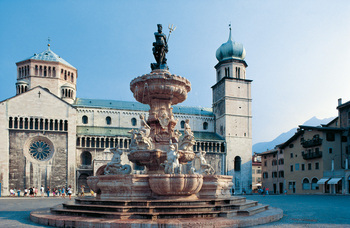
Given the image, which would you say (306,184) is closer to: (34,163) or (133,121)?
(133,121)

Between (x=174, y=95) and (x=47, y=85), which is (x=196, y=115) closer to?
(x=47, y=85)

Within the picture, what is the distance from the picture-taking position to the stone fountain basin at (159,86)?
1595 cm

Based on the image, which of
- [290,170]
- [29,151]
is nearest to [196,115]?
[290,170]

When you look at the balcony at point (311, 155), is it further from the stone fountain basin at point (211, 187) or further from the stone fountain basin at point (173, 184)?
the stone fountain basin at point (173, 184)

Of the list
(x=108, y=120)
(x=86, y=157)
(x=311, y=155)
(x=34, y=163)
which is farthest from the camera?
(x=108, y=120)

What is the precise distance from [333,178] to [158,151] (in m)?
36.6

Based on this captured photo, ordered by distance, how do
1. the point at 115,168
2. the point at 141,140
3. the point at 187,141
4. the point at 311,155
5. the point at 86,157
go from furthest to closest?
the point at 86,157
the point at 311,155
the point at 187,141
the point at 141,140
the point at 115,168

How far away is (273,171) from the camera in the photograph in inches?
2461

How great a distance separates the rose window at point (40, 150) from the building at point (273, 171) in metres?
38.1

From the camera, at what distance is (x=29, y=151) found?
47719 millimetres

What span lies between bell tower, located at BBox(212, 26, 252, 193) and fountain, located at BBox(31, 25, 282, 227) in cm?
4340

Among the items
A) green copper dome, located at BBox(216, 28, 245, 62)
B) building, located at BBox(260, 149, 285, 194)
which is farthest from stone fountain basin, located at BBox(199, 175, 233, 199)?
green copper dome, located at BBox(216, 28, 245, 62)

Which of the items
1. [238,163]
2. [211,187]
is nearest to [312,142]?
[238,163]

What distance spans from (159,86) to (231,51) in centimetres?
4935
